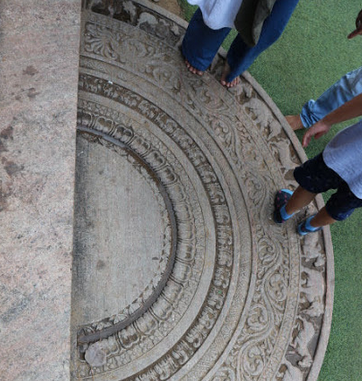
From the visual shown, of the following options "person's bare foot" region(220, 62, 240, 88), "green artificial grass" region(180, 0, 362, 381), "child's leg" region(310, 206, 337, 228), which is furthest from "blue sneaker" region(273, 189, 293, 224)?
"person's bare foot" region(220, 62, 240, 88)

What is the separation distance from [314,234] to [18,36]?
5.49ft

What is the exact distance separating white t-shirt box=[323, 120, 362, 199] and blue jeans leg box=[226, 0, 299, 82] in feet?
2.08

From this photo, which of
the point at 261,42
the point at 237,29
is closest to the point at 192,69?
the point at 261,42

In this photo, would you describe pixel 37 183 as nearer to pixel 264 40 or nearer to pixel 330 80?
pixel 264 40

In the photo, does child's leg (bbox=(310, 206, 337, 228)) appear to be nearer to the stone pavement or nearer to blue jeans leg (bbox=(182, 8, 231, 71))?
the stone pavement

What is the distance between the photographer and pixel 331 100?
207 centimetres

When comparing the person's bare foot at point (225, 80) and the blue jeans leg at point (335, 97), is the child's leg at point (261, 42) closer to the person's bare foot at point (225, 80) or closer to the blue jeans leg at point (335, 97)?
the person's bare foot at point (225, 80)

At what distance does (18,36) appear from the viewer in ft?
4.30

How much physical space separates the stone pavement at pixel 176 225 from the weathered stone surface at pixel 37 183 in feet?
0.10

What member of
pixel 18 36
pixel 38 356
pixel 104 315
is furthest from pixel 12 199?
pixel 104 315

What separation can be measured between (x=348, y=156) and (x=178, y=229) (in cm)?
86

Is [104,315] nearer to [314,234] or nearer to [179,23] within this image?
[314,234]

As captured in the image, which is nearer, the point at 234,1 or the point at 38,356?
the point at 38,356

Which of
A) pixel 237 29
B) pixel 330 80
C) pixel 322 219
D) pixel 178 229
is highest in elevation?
pixel 237 29
